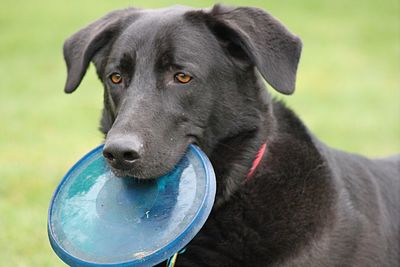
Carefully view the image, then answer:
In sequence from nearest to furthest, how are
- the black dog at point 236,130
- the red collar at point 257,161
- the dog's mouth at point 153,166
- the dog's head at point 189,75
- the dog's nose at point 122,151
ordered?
the dog's nose at point 122,151, the dog's mouth at point 153,166, the dog's head at point 189,75, the black dog at point 236,130, the red collar at point 257,161

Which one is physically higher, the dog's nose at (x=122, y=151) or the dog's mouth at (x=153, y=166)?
the dog's nose at (x=122, y=151)

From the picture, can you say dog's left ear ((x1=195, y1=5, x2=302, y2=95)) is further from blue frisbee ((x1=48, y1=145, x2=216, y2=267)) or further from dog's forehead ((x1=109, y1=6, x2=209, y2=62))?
blue frisbee ((x1=48, y1=145, x2=216, y2=267))

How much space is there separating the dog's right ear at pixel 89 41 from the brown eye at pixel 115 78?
1.18 ft

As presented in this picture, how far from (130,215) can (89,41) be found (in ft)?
3.95

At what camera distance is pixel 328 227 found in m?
4.07

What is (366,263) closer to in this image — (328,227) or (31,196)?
(328,227)

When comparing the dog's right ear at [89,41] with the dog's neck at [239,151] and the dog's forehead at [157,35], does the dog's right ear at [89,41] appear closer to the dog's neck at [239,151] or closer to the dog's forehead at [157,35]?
the dog's forehead at [157,35]

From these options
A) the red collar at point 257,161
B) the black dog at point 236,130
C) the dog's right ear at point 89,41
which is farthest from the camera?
the dog's right ear at point 89,41

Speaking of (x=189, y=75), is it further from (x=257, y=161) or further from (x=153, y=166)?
(x=257, y=161)

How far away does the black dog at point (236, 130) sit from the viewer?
3852 millimetres

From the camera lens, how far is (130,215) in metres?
3.72

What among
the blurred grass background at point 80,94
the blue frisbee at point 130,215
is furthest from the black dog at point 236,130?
the blurred grass background at point 80,94

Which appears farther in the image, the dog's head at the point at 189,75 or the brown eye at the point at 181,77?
the brown eye at the point at 181,77

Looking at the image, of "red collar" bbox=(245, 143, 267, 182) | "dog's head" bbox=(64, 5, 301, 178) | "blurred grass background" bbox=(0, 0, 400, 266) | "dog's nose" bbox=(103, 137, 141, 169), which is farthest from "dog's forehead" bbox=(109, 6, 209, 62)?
"blurred grass background" bbox=(0, 0, 400, 266)
